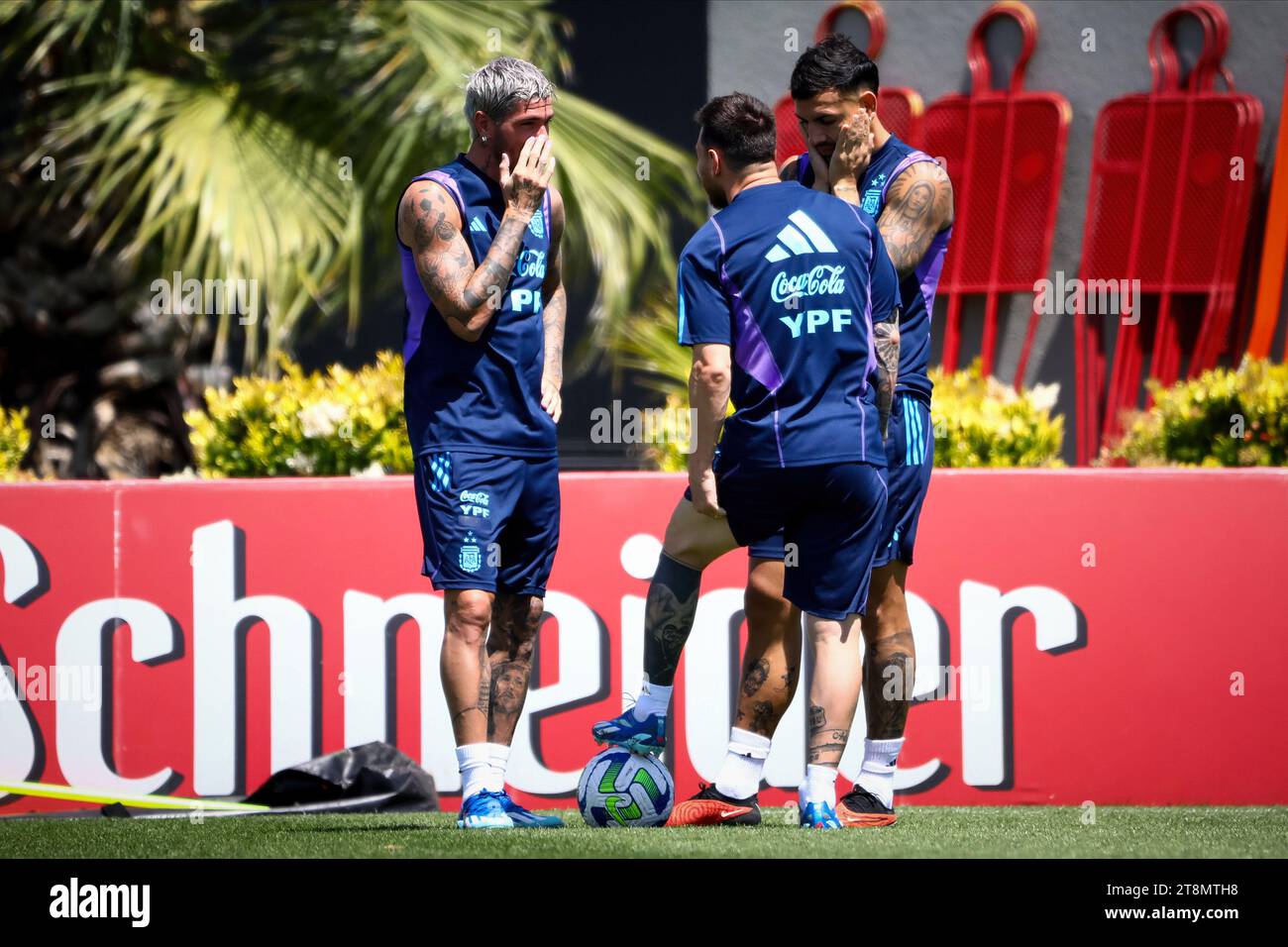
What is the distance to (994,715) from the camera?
577 cm

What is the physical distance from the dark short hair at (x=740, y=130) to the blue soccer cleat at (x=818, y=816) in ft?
5.74

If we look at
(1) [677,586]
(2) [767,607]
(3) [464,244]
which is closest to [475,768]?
(1) [677,586]

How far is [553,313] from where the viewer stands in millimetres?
4883

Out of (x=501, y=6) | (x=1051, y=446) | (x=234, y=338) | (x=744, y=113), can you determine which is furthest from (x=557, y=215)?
(x=234, y=338)

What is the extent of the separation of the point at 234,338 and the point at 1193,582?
674 cm

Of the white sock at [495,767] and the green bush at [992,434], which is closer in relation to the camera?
the white sock at [495,767]

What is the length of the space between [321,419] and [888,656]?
2585 mm

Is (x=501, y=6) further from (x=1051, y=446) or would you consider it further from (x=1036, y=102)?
(x=1051, y=446)

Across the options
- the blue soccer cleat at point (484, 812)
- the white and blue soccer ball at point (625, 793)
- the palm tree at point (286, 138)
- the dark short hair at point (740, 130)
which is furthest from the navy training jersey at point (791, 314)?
the palm tree at point (286, 138)

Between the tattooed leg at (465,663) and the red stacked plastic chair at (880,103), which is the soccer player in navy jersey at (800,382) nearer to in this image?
the tattooed leg at (465,663)

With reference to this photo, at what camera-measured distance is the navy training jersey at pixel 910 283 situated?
15.3 feet

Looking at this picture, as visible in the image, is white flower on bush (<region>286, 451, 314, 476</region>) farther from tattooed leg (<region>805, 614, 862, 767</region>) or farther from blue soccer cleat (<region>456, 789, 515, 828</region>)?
tattooed leg (<region>805, 614, 862, 767</region>)

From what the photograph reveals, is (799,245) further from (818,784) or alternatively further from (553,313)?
(818,784)

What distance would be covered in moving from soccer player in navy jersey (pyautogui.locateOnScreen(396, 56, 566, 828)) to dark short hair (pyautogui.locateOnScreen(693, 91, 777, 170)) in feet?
1.66
